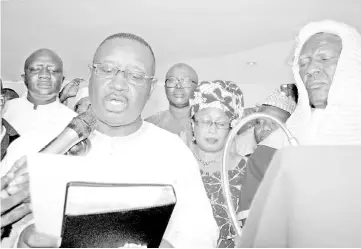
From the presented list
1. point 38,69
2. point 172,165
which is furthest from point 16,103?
point 172,165

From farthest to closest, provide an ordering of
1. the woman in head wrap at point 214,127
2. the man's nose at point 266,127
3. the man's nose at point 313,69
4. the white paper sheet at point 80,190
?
the man's nose at point 266,127, the woman in head wrap at point 214,127, the man's nose at point 313,69, the white paper sheet at point 80,190

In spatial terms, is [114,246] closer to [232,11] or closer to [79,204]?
[79,204]

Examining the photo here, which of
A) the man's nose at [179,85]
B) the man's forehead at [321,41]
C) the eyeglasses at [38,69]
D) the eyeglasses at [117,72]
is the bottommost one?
the eyeglasses at [117,72]

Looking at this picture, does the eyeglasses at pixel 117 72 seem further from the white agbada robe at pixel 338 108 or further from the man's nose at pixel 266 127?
the man's nose at pixel 266 127

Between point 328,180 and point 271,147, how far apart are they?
1.40m

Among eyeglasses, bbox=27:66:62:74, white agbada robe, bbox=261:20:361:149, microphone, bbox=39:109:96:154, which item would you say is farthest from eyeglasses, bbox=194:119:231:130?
microphone, bbox=39:109:96:154

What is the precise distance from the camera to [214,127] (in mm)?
2561

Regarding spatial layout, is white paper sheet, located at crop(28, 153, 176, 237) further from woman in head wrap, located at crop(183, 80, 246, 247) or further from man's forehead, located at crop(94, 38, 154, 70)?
woman in head wrap, located at crop(183, 80, 246, 247)

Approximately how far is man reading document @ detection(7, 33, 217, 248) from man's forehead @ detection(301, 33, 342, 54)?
77 cm

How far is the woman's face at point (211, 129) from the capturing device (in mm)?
2539

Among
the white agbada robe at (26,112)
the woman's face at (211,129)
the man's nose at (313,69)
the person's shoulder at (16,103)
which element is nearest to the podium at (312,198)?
the man's nose at (313,69)

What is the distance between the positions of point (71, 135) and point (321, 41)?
4.25ft

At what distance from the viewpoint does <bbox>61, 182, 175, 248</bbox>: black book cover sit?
939mm

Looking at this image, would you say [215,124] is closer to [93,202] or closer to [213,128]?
[213,128]
